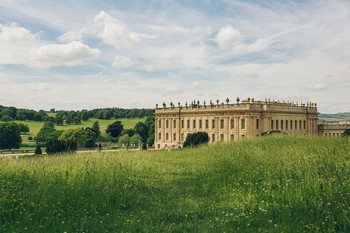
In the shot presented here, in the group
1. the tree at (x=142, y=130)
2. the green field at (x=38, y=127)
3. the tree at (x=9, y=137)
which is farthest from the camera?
the tree at (x=142, y=130)

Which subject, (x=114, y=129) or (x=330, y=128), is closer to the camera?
(x=330, y=128)

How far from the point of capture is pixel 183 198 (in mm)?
10258

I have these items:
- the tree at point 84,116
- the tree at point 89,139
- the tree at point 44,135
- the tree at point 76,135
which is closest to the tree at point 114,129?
the tree at point 89,139

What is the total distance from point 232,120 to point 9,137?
55.1 metres

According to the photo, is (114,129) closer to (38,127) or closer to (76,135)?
(38,127)

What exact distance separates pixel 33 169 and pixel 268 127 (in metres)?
61.6

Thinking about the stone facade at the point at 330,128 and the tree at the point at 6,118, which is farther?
the tree at the point at 6,118

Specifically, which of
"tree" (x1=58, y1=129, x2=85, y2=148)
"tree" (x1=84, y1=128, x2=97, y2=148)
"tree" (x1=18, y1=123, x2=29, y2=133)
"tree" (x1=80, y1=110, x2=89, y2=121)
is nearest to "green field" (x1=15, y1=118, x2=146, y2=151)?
"tree" (x1=18, y1=123, x2=29, y2=133)

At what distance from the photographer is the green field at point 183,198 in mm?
7512

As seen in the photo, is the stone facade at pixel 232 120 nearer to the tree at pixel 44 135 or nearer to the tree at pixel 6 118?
the tree at pixel 44 135

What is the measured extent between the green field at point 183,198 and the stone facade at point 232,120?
2119 inches

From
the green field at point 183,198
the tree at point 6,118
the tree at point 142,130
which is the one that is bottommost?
the green field at point 183,198

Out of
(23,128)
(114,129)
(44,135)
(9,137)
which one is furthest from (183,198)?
(114,129)

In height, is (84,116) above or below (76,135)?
above
